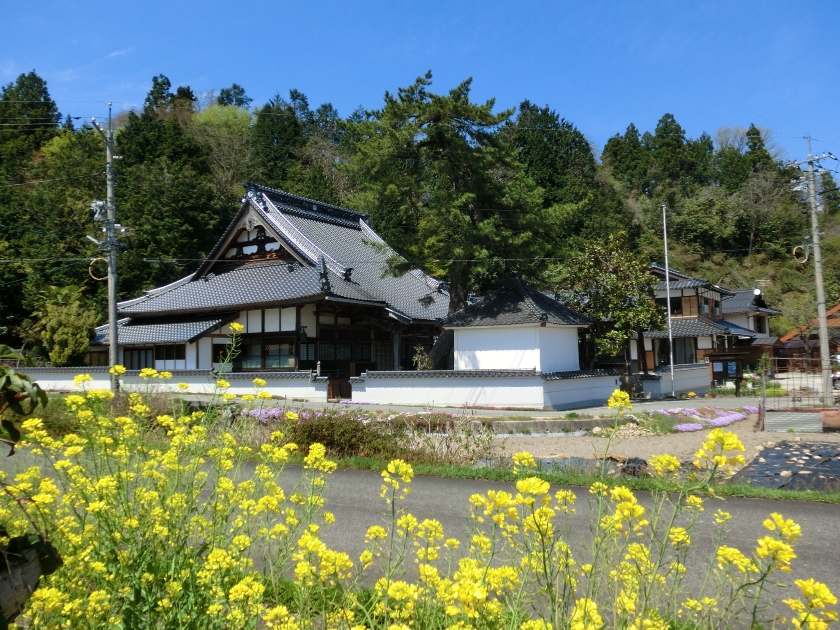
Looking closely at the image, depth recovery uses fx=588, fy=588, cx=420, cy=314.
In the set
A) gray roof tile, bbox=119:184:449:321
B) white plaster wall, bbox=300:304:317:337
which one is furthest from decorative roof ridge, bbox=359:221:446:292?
white plaster wall, bbox=300:304:317:337

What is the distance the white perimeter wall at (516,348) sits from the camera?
671 inches

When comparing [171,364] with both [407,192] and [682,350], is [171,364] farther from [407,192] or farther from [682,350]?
[682,350]

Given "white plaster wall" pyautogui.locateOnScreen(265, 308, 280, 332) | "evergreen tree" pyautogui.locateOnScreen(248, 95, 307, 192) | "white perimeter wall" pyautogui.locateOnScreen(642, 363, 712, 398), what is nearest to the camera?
"white plaster wall" pyautogui.locateOnScreen(265, 308, 280, 332)

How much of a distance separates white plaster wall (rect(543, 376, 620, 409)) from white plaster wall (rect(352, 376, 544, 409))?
1.52ft

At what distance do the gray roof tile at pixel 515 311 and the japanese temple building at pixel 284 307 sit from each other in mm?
1631

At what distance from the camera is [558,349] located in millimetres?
17875

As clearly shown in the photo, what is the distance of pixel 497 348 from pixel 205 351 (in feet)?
35.2

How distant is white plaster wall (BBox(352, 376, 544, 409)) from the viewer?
15.7m

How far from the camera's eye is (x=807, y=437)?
34.1ft

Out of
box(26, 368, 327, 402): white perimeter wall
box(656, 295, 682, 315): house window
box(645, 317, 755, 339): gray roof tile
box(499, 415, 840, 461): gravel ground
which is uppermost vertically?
box(656, 295, 682, 315): house window

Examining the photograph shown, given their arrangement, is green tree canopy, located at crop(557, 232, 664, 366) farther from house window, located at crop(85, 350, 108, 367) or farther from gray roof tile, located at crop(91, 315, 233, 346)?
house window, located at crop(85, 350, 108, 367)

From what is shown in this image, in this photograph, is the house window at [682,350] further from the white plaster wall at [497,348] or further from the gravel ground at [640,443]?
the gravel ground at [640,443]

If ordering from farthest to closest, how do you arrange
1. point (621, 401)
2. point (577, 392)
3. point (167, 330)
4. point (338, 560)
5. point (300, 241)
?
point (300, 241) → point (167, 330) → point (577, 392) → point (621, 401) → point (338, 560)

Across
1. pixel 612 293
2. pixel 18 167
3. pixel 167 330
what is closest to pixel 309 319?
pixel 167 330
